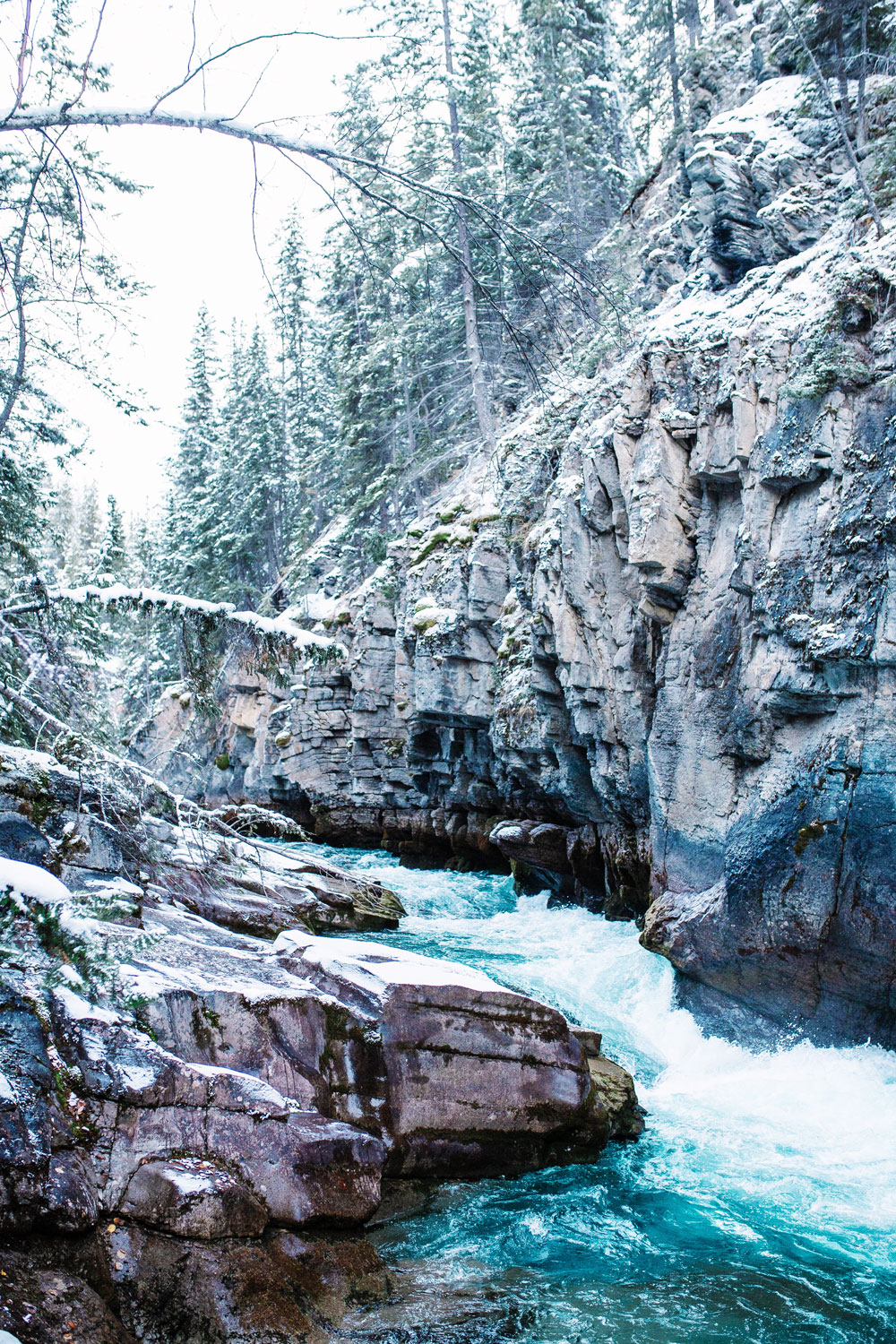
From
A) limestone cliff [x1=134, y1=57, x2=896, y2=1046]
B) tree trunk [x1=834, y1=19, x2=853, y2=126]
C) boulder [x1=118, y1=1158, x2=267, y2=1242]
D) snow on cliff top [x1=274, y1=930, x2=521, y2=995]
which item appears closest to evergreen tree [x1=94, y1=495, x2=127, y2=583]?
limestone cliff [x1=134, y1=57, x2=896, y2=1046]

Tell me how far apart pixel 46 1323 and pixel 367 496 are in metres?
29.4

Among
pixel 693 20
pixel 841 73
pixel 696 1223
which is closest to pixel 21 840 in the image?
pixel 696 1223

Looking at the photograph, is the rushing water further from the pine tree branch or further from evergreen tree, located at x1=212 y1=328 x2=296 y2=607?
evergreen tree, located at x1=212 y1=328 x2=296 y2=607

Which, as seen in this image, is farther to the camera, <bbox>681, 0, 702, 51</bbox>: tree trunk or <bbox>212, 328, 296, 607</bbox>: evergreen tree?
<bbox>212, 328, 296, 607</bbox>: evergreen tree

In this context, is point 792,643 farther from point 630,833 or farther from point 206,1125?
point 206,1125

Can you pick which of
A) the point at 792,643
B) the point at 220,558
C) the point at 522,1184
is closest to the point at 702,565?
the point at 792,643

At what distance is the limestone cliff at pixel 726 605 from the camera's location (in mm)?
9859

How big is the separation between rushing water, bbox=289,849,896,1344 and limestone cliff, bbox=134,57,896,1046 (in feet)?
4.12

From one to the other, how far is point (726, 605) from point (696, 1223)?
7602 millimetres

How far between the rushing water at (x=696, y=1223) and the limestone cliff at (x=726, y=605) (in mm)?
1257

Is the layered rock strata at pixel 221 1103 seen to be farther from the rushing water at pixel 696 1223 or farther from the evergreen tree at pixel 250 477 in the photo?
the evergreen tree at pixel 250 477

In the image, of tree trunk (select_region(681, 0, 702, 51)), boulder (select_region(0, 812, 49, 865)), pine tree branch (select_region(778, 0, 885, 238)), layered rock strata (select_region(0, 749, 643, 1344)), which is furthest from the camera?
tree trunk (select_region(681, 0, 702, 51))

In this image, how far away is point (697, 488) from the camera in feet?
42.4

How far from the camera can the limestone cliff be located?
9.86 m
